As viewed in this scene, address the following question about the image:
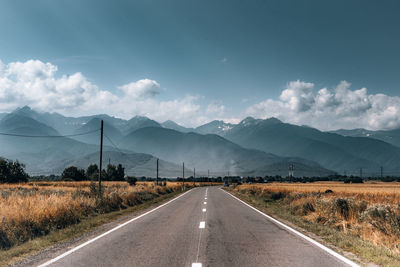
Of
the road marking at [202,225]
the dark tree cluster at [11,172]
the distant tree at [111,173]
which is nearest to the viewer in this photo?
the road marking at [202,225]

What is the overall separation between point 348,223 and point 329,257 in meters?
6.94

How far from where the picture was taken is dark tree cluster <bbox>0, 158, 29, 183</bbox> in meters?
75.9

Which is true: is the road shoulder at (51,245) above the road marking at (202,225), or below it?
above

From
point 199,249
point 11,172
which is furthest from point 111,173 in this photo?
point 199,249

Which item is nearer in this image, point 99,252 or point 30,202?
point 99,252

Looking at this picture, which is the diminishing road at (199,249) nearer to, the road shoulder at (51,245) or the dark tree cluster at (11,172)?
the road shoulder at (51,245)

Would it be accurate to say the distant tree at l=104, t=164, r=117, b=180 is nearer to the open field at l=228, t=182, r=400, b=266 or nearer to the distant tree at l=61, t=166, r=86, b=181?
Result: the distant tree at l=61, t=166, r=86, b=181

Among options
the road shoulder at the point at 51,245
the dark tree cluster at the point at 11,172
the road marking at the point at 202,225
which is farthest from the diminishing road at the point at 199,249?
the dark tree cluster at the point at 11,172

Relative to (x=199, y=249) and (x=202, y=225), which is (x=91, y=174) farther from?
(x=199, y=249)

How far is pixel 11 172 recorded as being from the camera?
7731 centimetres

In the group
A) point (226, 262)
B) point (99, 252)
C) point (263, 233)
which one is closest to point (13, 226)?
point (99, 252)

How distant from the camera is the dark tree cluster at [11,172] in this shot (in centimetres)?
7588

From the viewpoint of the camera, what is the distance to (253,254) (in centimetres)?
742

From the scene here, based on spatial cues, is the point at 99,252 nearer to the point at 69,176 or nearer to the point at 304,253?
the point at 304,253
